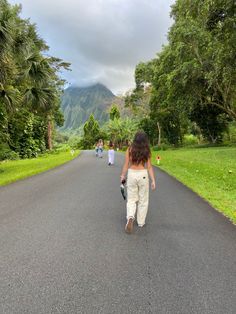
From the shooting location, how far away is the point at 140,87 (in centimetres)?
4722

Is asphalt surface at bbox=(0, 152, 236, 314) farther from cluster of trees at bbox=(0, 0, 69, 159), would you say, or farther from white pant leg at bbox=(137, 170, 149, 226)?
cluster of trees at bbox=(0, 0, 69, 159)

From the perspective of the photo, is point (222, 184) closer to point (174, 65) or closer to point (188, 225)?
point (188, 225)

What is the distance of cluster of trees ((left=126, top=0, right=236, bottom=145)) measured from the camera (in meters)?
17.5

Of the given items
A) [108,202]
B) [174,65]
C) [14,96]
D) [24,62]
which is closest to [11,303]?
[108,202]

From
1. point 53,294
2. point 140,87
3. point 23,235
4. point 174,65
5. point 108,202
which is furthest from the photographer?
point 140,87

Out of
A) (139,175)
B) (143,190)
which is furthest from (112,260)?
(139,175)

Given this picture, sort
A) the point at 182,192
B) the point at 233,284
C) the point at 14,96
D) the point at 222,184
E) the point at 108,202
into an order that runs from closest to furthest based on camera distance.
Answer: the point at 233,284
the point at 108,202
the point at 182,192
the point at 222,184
the point at 14,96

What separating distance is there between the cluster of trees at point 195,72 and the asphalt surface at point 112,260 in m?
13.0

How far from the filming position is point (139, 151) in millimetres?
5980

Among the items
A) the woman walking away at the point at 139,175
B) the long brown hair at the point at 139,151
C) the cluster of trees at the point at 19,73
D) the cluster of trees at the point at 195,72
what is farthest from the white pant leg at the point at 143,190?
the cluster of trees at the point at 195,72

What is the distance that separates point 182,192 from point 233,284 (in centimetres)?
664

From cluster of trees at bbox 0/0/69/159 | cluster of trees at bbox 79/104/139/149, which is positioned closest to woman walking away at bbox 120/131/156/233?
cluster of trees at bbox 0/0/69/159

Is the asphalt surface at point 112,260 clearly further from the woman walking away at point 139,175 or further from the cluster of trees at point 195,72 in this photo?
the cluster of trees at point 195,72

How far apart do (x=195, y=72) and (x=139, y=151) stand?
69.9 feet
